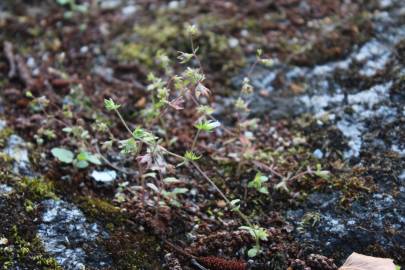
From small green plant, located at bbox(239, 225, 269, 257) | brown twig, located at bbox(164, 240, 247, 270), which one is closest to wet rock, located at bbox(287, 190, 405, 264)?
small green plant, located at bbox(239, 225, 269, 257)

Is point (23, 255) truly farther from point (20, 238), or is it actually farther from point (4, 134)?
point (4, 134)

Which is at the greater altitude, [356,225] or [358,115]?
[358,115]

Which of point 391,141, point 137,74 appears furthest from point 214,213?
point 137,74

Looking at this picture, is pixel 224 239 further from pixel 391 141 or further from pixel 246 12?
pixel 246 12

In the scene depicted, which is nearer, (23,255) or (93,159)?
(23,255)

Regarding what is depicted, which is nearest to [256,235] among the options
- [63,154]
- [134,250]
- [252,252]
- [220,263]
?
[252,252]

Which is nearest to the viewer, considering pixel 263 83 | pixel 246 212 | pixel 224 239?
pixel 224 239
